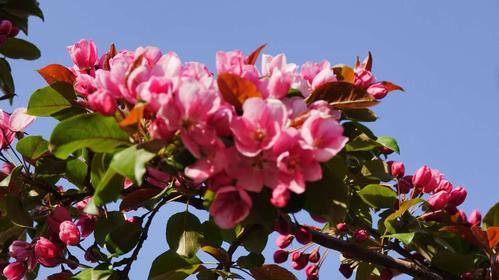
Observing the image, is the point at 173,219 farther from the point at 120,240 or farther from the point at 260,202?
the point at 260,202

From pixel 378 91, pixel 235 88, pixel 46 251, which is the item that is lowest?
pixel 46 251

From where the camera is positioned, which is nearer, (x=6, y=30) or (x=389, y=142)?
(x=389, y=142)

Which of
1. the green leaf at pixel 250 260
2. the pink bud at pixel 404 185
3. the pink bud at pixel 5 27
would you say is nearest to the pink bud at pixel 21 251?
the green leaf at pixel 250 260

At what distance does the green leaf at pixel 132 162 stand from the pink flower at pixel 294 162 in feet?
0.73

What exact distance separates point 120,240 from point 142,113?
0.74 m

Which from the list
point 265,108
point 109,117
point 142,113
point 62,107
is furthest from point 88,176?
point 265,108

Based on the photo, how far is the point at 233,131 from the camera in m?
1.21

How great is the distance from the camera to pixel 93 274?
1.81 meters

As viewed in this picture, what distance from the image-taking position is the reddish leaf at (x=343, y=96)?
152 centimetres

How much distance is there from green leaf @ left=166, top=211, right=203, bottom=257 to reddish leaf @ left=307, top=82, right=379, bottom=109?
0.53 meters

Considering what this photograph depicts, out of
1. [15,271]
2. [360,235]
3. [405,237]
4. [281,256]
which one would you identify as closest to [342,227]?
[360,235]

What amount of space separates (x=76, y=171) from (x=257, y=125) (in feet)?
2.65

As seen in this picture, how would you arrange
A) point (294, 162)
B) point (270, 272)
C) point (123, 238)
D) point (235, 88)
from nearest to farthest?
1. point (294, 162)
2. point (235, 88)
3. point (123, 238)
4. point (270, 272)

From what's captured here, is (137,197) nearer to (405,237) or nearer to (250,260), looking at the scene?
(250,260)
